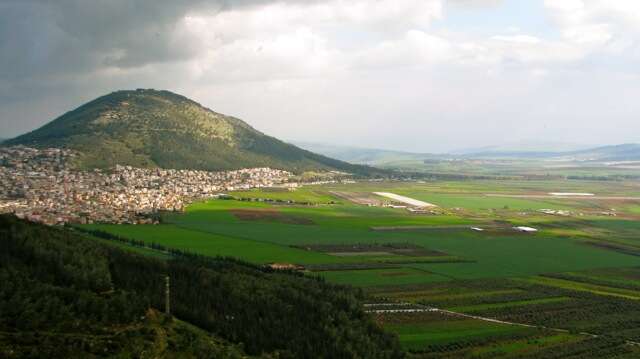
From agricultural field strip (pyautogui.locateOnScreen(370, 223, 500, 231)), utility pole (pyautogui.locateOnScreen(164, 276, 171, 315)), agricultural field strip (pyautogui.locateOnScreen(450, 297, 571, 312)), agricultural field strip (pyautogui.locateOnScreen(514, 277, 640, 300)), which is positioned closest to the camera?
utility pole (pyautogui.locateOnScreen(164, 276, 171, 315))

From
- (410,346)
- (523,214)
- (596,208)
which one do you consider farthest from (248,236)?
(596,208)

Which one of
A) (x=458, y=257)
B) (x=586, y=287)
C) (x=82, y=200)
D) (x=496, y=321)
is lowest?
(x=496, y=321)

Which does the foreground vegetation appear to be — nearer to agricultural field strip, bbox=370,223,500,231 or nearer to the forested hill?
agricultural field strip, bbox=370,223,500,231

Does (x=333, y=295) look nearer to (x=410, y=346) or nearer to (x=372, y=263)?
(x=410, y=346)

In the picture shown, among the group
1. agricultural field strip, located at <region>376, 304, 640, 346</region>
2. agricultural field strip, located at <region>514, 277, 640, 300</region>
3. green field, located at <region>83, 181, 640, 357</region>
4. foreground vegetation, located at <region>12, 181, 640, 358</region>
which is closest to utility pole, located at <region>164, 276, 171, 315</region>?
foreground vegetation, located at <region>12, 181, 640, 358</region>

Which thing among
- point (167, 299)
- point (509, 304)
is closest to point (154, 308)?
point (167, 299)

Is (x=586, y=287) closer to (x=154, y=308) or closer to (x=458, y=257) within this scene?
(x=458, y=257)

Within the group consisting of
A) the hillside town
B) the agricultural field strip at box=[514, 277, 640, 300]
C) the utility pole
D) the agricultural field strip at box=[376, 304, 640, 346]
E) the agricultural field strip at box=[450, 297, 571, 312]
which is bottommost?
the agricultural field strip at box=[376, 304, 640, 346]

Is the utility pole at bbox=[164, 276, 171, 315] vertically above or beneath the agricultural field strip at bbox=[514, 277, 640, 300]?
above
